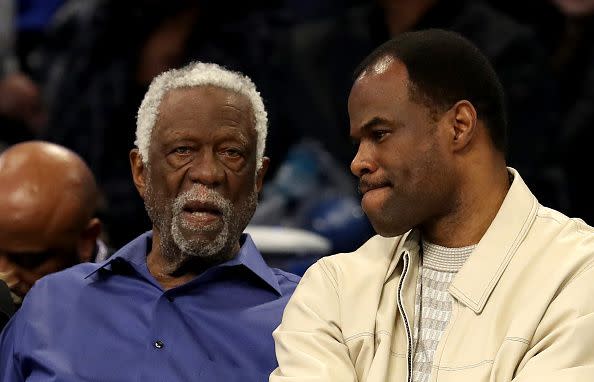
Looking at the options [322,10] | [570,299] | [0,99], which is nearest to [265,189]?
[322,10]

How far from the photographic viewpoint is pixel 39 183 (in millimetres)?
2604

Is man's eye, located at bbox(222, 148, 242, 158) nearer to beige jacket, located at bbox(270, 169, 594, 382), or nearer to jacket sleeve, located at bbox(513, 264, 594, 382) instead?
beige jacket, located at bbox(270, 169, 594, 382)

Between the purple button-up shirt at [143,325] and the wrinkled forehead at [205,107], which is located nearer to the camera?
the purple button-up shirt at [143,325]

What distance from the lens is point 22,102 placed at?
449 centimetres

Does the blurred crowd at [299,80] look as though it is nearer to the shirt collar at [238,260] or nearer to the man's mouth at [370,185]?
the shirt collar at [238,260]

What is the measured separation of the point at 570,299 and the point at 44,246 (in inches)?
48.3

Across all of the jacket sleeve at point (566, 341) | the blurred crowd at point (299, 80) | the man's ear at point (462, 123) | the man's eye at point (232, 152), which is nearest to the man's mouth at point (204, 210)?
the man's eye at point (232, 152)

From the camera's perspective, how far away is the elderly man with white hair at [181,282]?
2299 millimetres

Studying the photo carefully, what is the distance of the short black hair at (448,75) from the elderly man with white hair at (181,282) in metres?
0.51

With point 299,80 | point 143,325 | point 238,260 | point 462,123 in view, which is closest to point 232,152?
point 238,260

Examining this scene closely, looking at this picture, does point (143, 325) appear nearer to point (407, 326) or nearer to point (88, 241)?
point (88, 241)

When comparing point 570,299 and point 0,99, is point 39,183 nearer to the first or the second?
point 570,299

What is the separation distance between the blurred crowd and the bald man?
79 cm

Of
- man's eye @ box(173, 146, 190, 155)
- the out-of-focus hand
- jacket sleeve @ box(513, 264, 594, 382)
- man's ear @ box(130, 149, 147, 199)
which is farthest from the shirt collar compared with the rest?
the out-of-focus hand
